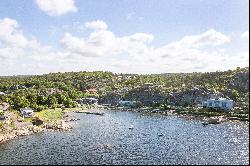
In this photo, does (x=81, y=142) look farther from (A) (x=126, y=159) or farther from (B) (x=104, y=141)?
(A) (x=126, y=159)

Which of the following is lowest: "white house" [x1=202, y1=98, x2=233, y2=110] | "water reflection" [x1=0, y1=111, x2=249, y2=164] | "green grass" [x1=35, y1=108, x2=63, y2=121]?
"water reflection" [x1=0, y1=111, x2=249, y2=164]

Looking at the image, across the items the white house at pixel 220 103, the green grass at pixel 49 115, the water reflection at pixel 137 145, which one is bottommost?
the water reflection at pixel 137 145

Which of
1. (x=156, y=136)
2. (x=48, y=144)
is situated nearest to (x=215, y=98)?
(x=156, y=136)

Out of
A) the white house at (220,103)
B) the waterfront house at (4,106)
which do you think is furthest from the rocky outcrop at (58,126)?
the white house at (220,103)

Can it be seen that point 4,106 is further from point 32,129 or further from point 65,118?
point 32,129

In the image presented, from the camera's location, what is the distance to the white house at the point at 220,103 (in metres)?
180

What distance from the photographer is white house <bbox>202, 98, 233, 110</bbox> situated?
180375mm

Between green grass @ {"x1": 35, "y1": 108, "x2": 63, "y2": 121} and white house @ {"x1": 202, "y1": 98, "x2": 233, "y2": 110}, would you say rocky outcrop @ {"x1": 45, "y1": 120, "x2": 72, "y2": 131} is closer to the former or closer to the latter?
green grass @ {"x1": 35, "y1": 108, "x2": 63, "y2": 121}

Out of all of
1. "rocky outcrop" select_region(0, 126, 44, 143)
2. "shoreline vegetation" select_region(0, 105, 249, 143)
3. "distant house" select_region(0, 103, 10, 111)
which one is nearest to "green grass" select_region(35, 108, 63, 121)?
"shoreline vegetation" select_region(0, 105, 249, 143)

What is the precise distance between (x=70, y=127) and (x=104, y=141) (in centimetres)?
3188

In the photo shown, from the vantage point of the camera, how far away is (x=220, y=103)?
602 ft

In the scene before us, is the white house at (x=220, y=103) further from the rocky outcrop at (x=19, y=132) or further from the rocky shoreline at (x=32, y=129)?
the rocky outcrop at (x=19, y=132)

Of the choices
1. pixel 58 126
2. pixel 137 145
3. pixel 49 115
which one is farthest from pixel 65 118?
pixel 137 145

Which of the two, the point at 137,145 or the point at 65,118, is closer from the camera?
the point at 137,145
